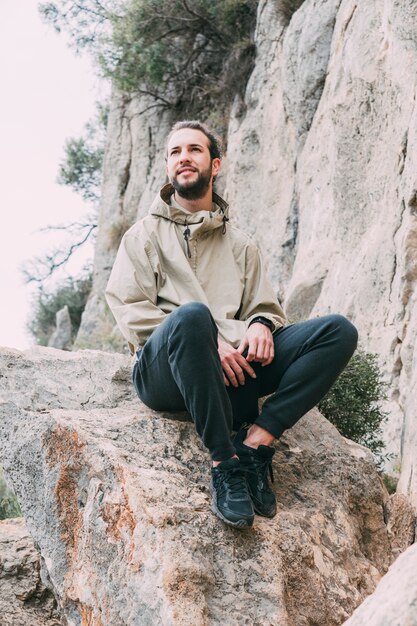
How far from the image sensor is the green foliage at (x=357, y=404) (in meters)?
6.04

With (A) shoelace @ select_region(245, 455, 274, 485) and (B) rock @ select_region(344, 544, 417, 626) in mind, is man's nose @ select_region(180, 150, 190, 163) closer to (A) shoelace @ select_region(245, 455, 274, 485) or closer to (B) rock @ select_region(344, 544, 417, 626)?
(A) shoelace @ select_region(245, 455, 274, 485)

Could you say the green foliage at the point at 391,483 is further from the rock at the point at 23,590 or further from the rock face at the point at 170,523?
the rock at the point at 23,590

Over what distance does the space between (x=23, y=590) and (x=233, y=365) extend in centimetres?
195

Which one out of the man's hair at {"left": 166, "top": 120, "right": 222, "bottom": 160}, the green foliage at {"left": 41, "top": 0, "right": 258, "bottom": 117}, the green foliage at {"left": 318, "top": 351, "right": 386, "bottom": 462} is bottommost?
the green foliage at {"left": 318, "top": 351, "right": 386, "bottom": 462}

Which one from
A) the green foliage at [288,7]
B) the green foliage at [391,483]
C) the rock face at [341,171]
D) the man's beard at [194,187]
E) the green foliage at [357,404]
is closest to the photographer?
the man's beard at [194,187]

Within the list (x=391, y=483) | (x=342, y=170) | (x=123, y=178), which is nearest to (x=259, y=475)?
(x=391, y=483)

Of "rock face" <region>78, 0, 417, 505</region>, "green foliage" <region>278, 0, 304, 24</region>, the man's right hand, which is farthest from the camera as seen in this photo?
"green foliage" <region>278, 0, 304, 24</region>

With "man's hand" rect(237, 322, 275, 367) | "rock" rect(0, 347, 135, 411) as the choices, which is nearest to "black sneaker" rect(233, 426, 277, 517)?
"man's hand" rect(237, 322, 275, 367)

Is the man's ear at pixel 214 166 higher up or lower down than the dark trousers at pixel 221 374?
higher up

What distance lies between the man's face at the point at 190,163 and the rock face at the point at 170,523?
1.26m

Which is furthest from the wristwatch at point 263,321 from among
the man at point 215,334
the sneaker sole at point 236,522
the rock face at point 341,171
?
the rock face at point 341,171

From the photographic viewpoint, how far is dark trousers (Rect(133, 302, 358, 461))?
3.32 meters

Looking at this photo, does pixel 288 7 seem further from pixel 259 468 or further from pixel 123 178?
pixel 259 468

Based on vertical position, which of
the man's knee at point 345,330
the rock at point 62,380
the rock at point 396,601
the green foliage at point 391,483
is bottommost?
the green foliage at point 391,483
